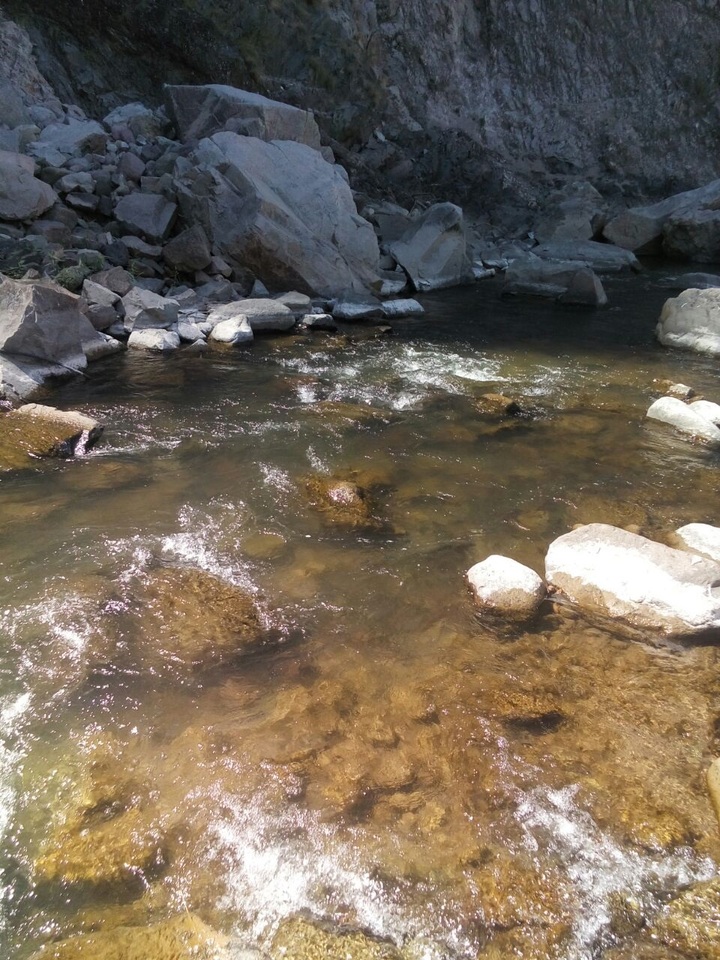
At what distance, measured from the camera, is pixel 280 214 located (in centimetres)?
1090

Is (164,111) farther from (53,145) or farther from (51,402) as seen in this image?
(51,402)

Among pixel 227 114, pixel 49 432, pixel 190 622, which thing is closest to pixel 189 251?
pixel 227 114

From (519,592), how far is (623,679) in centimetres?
69

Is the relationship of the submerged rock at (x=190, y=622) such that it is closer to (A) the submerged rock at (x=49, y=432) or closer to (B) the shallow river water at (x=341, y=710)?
(B) the shallow river water at (x=341, y=710)

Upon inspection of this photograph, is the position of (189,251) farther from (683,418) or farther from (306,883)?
(306,883)

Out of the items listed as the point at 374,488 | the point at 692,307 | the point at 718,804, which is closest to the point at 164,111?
the point at 692,307

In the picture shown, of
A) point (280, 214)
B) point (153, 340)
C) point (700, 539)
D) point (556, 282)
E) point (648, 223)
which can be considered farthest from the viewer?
point (648, 223)

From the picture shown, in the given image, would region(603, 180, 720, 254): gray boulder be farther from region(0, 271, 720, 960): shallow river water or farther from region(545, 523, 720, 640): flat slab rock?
region(545, 523, 720, 640): flat slab rock

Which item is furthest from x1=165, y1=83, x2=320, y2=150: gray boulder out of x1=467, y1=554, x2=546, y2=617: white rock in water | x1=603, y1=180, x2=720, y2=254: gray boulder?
x1=467, y1=554, x2=546, y2=617: white rock in water

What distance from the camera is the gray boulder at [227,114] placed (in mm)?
12812

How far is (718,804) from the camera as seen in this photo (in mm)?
2426

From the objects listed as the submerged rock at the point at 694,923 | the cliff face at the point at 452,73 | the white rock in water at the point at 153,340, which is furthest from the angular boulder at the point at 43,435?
the cliff face at the point at 452,73

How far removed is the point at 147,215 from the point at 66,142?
319cm

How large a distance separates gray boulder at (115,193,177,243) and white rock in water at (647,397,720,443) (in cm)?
842
